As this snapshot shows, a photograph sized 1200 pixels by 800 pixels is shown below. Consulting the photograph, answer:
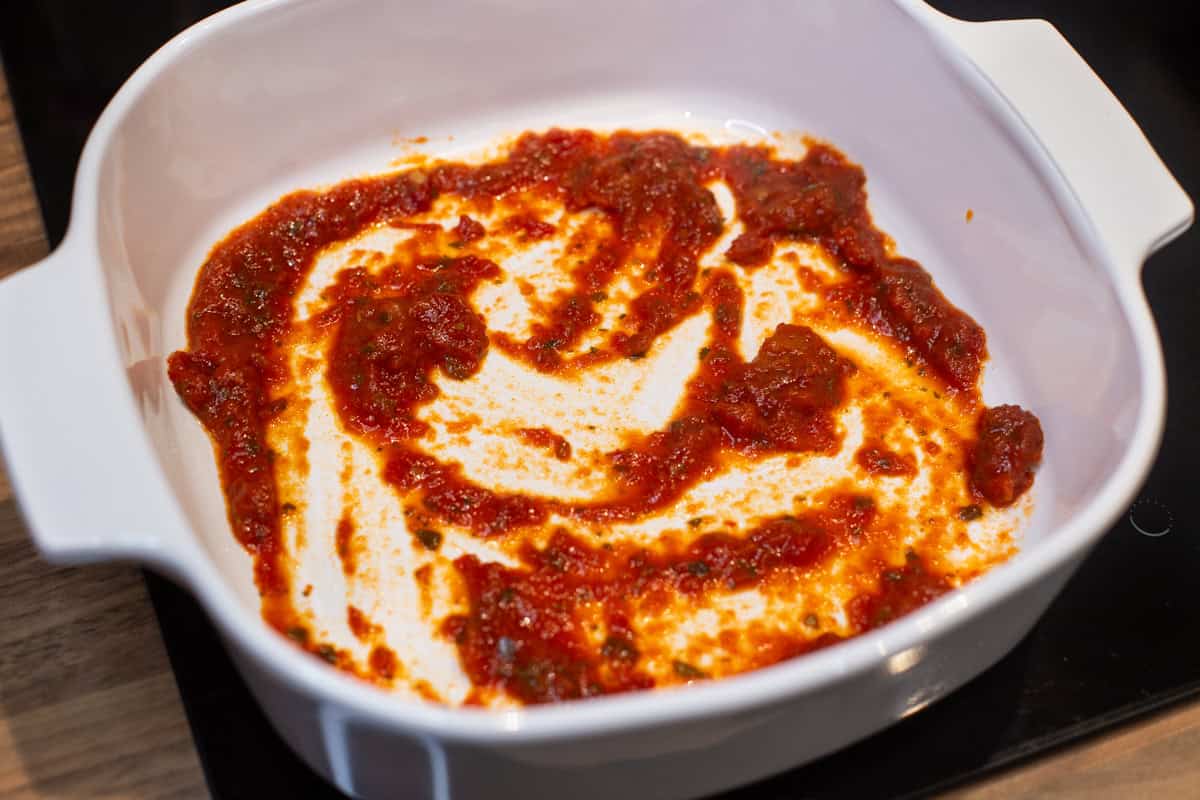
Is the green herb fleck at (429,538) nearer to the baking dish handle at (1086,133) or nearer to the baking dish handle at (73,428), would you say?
the baking dish handle at (73,428)

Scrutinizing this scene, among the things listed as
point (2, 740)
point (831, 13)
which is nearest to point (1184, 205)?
point (831, 13)

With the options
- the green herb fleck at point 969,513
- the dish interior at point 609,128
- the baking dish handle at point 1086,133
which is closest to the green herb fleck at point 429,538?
the dish interior at point 609,128

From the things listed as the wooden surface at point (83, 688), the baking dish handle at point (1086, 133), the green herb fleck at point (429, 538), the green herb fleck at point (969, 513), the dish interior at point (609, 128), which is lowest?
the wooden surface at point (83, 688)

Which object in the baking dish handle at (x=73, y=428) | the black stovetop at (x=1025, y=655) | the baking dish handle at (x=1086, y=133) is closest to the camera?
the baking dish handle at (x=73, y=428)

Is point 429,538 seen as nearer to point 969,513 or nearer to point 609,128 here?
point 969,513

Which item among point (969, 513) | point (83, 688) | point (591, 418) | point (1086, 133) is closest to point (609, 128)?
point (591, 418)

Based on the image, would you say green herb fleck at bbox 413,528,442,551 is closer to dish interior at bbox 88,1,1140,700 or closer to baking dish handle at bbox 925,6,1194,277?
dish interior at bbox 88,1,1140,700

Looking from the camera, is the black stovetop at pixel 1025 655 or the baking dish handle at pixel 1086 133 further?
the baking dish handle at pixel 1086 133
